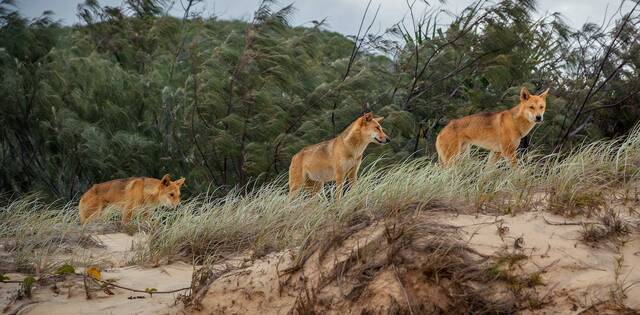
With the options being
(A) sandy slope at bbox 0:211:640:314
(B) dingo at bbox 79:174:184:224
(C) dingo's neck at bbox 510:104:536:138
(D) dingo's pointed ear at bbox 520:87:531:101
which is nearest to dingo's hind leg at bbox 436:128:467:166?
(C) dingo's neck at bbox 510:104:536:138

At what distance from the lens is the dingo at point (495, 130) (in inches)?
432

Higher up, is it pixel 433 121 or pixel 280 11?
pixel 280 11

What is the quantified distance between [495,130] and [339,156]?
2.11 m

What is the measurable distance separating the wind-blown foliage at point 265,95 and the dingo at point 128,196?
2.09 m

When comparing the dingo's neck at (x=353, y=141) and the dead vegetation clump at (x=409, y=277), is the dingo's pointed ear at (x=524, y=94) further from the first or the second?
the dead vegetation clump at (x=409, y=277)

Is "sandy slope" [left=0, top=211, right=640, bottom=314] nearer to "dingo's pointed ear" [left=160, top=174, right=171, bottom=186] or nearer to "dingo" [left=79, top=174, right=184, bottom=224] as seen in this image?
"dingo" [left=79, top=174, right=184, bottom=224]

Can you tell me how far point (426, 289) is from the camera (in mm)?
5961

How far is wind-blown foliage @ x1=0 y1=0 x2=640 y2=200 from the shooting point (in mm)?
13844

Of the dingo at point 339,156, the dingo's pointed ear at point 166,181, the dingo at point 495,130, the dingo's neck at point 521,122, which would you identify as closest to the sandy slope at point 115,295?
the dingo at point 339,156

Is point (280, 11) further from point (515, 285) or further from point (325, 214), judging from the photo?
point (515, 285)

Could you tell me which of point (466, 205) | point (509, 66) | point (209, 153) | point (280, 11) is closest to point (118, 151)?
point (209, 153)

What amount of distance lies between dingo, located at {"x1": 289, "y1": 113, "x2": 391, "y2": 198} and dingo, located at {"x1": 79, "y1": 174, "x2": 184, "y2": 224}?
5.65ft

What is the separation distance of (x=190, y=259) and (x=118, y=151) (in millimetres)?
7195

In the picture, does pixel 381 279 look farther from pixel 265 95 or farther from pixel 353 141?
pixel 265 95
